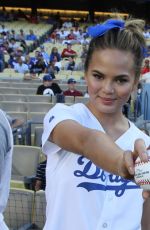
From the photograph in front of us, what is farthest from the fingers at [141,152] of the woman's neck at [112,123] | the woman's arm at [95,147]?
the woman's neck at [112,123]

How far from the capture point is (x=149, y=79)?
9.71m

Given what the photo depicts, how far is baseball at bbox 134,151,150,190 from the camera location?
106 cm

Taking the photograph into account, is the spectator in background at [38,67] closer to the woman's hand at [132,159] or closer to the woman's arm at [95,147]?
the woman's arm at [95,147]

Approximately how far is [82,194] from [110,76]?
0.38 metres

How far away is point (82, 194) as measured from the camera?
1616 mm

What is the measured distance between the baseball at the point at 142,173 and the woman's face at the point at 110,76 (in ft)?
1.74

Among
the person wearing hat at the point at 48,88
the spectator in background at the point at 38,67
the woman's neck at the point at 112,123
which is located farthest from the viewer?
the spectator in background at the point at 38,67

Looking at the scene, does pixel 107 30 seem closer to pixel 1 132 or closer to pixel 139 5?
pixel 1 132

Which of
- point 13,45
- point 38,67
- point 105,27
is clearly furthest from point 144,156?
point 13,45

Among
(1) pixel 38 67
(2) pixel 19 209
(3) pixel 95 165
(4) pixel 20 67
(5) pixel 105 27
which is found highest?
(5) pixel 105 27

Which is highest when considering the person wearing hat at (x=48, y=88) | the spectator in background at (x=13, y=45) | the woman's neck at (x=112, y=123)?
the woman's neck at (x=112, y=123)

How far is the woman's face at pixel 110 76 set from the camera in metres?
1.60

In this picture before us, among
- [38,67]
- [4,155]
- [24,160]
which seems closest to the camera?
[4,155]

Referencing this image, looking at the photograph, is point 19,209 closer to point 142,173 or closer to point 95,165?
point 95,165
